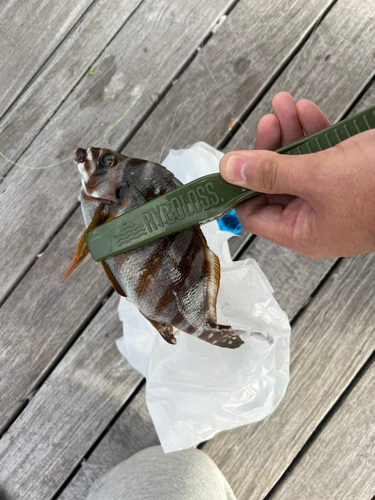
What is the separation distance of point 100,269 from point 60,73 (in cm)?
82

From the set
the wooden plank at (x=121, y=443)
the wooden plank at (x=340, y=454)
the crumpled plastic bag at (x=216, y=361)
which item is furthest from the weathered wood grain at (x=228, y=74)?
the wooden plank at (x=340, y=454)

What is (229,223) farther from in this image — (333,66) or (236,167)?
(333,66)

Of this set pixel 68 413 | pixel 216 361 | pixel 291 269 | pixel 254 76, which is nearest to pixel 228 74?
pixel 254 76

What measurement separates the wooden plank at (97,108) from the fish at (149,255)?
505 millimetres

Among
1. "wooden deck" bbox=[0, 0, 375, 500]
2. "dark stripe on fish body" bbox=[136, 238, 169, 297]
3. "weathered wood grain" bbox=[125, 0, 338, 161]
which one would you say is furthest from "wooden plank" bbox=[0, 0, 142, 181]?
"dark stripe on fish body" bbox=[136, 238, 169, 297]

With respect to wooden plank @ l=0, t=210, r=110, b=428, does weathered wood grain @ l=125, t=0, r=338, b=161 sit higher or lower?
higher

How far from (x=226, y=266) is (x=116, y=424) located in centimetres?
76

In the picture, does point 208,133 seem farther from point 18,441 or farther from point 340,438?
point 18,441

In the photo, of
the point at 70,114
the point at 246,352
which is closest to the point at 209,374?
the point at 246,352

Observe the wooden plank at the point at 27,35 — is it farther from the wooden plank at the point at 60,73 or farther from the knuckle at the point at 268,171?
the knuckle at the point at 268,171

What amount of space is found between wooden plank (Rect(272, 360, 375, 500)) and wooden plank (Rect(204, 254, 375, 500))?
0.05 metres

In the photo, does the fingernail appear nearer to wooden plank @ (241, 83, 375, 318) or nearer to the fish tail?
the fish tail

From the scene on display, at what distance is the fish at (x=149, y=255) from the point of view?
2.53 ft

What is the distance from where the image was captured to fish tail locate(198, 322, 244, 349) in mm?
856
